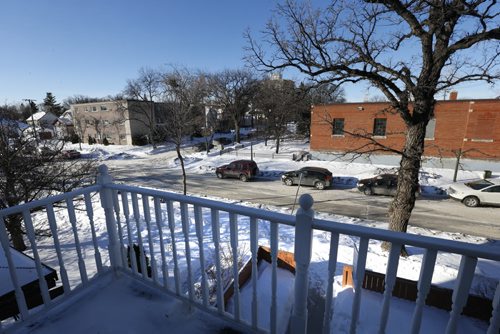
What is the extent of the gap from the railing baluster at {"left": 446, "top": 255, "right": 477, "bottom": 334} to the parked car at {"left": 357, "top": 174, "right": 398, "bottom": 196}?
548 inches

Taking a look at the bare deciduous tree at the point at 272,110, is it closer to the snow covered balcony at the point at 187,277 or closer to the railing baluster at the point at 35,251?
the snow covered balcony at the point at 187,277

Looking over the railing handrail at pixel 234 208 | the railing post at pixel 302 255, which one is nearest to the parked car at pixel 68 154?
the railing handrail at pixel 234 208

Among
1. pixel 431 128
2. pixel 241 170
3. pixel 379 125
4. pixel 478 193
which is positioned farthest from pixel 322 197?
pixel 431 128

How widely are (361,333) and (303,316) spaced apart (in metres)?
3.39

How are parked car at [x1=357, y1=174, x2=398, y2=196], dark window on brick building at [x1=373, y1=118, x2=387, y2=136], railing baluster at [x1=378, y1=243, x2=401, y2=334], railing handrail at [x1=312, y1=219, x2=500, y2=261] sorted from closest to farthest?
railing handrail at [x1=312, y1=219, x2=500, y2=261], railing baluster at [x1=378, y1=243, x2=401, y2=334], parked car at [x1=357, y1=174, x2=398, y2=196], dark window on brick building at [x1=373, y1=118, x2=387, y2=136]

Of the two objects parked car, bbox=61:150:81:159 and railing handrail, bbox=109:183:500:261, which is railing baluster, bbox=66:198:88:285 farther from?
parked car, bbox=61:150:81:159

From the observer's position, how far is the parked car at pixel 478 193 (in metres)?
11.8

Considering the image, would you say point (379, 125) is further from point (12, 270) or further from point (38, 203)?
point (12, 270)

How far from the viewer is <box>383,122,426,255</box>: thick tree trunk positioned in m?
7.41

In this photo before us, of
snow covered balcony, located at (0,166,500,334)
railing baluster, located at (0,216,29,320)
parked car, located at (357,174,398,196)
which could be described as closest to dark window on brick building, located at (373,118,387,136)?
parked car, located at (357,174,398,196)

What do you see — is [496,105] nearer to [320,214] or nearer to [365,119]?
[365,119]

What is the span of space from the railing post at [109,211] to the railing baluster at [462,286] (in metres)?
2.94

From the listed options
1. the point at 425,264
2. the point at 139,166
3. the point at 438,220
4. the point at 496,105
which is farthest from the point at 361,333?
the point at 139,166

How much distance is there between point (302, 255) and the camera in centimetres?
167
